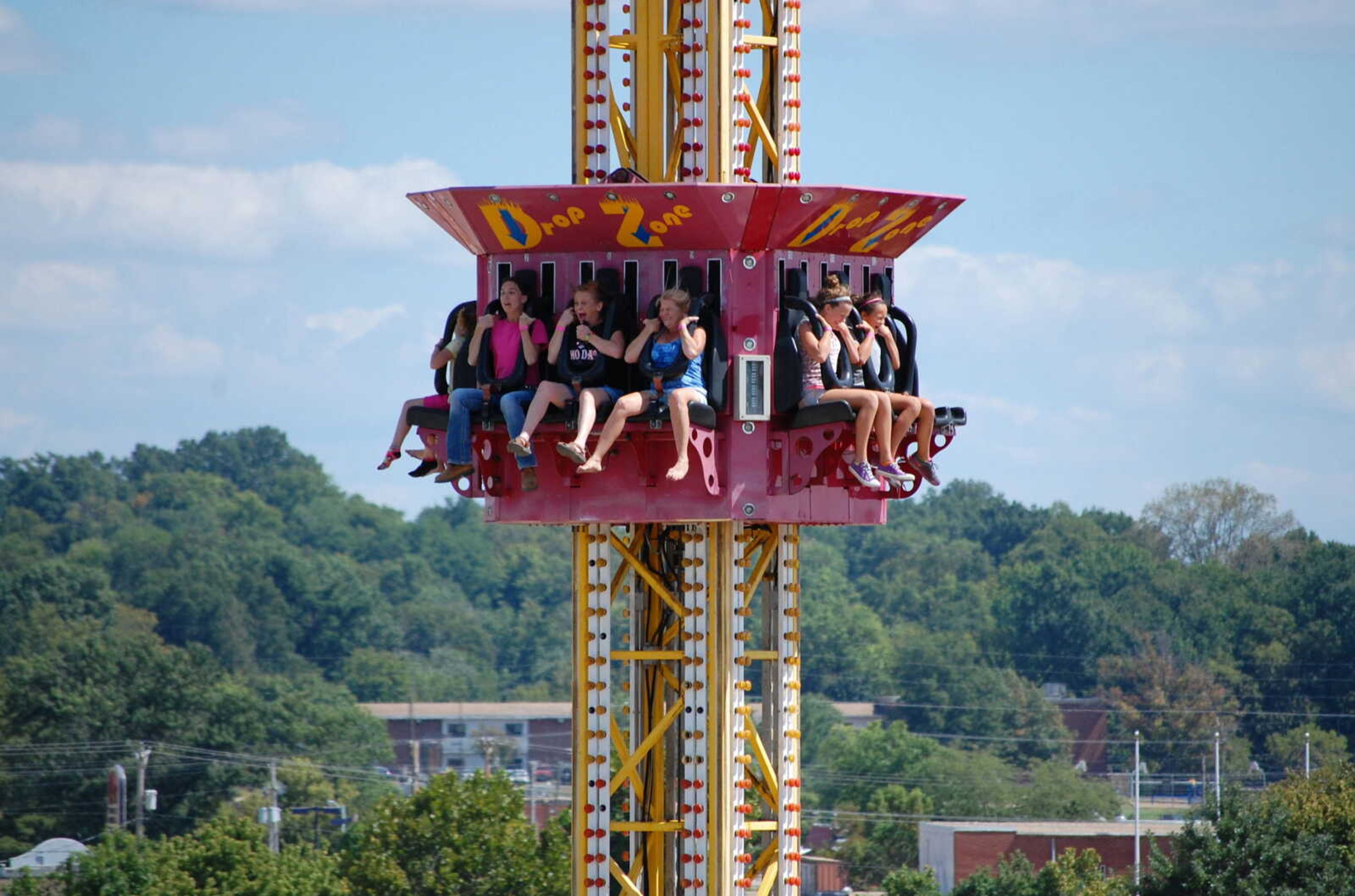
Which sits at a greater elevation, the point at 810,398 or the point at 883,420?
the point at 810,398

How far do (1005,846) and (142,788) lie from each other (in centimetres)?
3726

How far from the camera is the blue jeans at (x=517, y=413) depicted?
27.6m

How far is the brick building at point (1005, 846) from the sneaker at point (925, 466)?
66.3 m

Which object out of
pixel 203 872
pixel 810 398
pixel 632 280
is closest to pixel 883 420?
pixel 810 398

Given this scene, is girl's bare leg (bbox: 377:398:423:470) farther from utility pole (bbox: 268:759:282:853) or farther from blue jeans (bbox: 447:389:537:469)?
utility pole (bbox: 268:759:282:853)

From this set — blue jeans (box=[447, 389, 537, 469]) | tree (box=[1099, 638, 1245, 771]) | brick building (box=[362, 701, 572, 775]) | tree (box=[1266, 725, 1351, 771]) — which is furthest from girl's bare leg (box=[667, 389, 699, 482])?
brick building (box=[362, 701, 572, 775])

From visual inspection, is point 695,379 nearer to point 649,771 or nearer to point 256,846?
point 649,771

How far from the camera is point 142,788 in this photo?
114312 millimetres

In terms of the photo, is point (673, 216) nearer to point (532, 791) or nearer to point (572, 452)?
point (572, 452)

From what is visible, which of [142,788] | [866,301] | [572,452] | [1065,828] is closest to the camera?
[572,452]

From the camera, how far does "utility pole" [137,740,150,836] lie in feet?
367

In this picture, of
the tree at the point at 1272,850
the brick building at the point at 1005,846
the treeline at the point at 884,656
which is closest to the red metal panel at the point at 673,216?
the tree at the point at 1272,850

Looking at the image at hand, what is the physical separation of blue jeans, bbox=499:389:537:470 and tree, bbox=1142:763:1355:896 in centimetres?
3220

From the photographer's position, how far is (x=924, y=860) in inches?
4013
